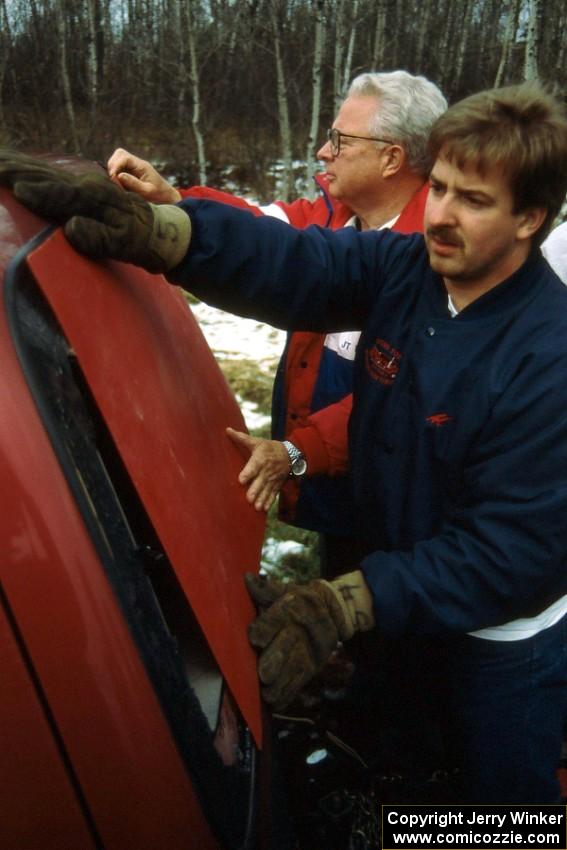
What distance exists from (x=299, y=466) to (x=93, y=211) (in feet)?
3.49

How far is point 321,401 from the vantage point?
2518 mm

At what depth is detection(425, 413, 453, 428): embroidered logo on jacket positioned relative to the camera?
1.57 m

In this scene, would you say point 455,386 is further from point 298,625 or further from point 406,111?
point 406,111

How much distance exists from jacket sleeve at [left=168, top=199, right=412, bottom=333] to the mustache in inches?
6.9

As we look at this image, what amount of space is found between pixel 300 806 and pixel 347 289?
1430 millimetres

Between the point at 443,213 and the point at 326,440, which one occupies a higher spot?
the point at 443,213

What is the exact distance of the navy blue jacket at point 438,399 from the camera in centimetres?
146

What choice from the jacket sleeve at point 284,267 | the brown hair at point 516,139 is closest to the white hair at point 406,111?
the jacket sleeve at point 284,267

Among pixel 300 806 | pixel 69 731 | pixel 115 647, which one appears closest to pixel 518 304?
pixel 115 647

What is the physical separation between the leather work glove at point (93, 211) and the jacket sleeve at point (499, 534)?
2.56ft

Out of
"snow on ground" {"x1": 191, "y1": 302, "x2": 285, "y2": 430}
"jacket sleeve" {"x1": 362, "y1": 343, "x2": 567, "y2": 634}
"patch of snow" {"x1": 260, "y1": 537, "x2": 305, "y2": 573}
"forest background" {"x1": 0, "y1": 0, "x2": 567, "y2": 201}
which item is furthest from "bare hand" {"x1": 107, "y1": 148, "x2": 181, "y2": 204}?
"forest background" {"x1": 0, "y1": 0, "x2": 567, "y2": 201}

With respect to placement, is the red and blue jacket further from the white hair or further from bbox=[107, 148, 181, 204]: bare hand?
bbox=[107, 148, 181, 204]: bare hand

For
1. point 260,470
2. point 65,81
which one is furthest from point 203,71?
point 260,470

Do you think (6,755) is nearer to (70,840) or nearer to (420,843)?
(70,840)
